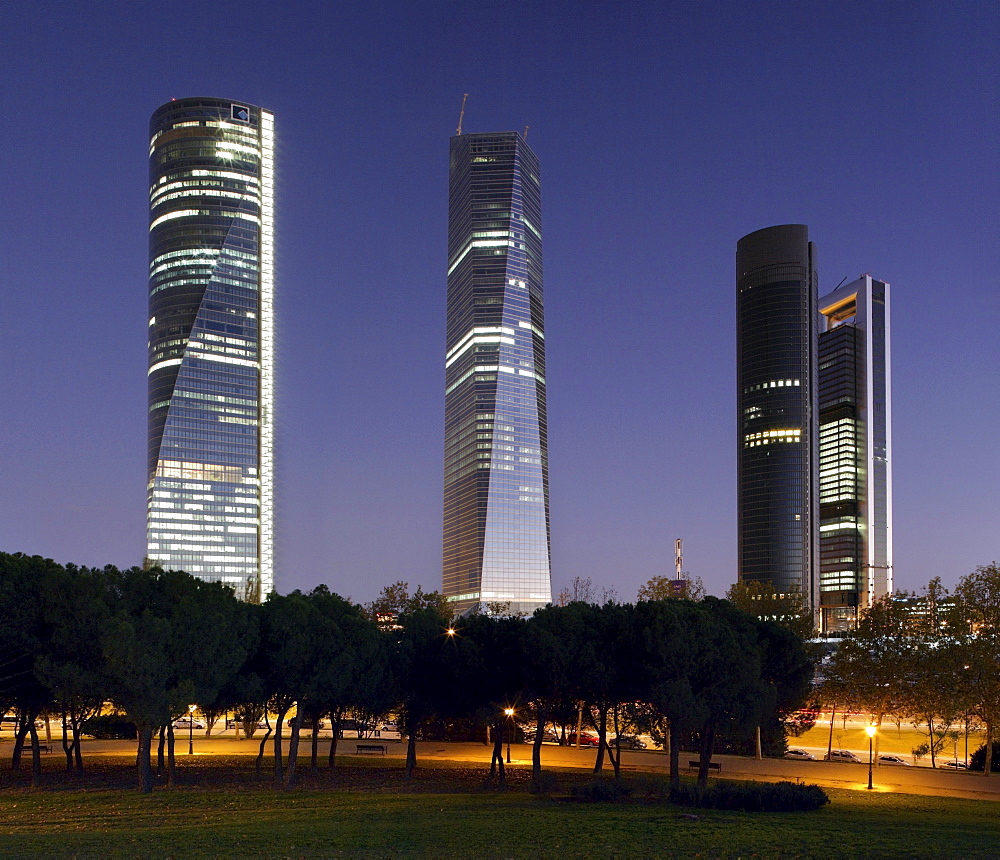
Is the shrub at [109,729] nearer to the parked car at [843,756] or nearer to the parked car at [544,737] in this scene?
the parked car at [544,737]

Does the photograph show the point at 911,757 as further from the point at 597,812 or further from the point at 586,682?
the point at 597,812

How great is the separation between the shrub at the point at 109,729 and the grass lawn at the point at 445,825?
1071 inches

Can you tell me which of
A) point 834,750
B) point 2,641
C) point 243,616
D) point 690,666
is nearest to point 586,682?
point 690,666

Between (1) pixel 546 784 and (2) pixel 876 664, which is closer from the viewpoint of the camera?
(1) pixel 546 784

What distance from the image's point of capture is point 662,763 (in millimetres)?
55156

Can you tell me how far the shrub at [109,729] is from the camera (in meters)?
69.9

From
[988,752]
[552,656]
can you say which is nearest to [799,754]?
[988,752]

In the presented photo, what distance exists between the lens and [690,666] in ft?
140

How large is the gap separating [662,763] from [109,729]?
141 ft

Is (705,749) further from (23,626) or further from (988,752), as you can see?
(23,626)

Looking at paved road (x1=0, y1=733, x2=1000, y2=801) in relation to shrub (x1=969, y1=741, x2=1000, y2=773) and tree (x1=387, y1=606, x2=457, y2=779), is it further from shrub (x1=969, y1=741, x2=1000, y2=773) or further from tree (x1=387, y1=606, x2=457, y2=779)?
tree (x1=387, y1=606, x2=457, y2=779)

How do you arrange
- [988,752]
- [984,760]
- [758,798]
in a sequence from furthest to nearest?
1. [984,760]
2. [988,752]
3. [758,798]

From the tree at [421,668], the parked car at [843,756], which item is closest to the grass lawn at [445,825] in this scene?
the tree at [421,668]

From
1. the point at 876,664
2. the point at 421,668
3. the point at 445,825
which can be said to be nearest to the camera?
the point at 445,825
